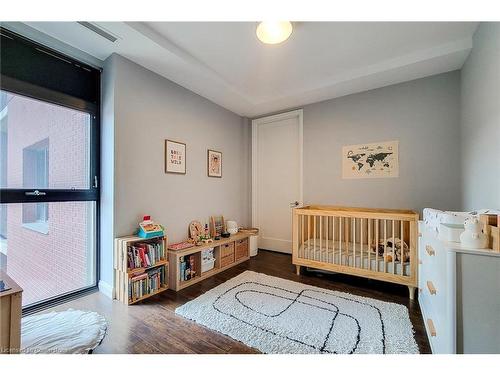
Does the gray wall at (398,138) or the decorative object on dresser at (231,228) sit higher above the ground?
the gray wall at (398,138)

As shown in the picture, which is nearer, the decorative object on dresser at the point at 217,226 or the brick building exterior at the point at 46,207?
the brick building exterior at the point at 46,207

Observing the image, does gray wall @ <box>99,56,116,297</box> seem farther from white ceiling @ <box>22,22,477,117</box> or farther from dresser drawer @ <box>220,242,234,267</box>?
dresser drawer @ <box>220,242,234,267</box>

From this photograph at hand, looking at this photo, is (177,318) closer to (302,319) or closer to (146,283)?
(146,283)

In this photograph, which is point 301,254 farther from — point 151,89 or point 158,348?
point 151,89

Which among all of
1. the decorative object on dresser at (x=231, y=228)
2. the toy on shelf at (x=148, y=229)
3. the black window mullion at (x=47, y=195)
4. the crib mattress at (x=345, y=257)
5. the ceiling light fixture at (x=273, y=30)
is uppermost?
the ceiling light fixture at (x=273, y=30)

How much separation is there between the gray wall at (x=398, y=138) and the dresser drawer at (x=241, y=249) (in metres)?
1.26

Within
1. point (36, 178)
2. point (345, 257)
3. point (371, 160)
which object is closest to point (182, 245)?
point (36, 178)

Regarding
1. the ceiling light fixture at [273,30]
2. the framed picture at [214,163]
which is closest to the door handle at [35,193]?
the framed picture at [214,163]

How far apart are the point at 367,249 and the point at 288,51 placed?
7.83 ft

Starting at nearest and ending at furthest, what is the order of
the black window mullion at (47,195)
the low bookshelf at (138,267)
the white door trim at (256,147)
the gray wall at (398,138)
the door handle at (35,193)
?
the black window mullion at (47,195), the door handle at (35,193), the low bookshelf at (138,267), the gray wall at (398,138), the white door trim at (256,147)

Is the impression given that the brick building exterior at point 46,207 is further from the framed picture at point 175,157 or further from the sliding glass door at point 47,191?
the framed picture at point 175,157

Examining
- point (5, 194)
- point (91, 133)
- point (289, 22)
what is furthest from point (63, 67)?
point (289, 22)

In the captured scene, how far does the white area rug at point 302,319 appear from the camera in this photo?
1.43 meters

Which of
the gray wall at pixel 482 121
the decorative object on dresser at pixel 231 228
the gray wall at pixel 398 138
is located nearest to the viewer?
the gray wall at pixel 482 121
